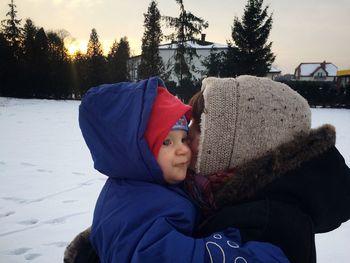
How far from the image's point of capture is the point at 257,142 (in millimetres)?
1117

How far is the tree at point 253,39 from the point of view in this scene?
76.8ft

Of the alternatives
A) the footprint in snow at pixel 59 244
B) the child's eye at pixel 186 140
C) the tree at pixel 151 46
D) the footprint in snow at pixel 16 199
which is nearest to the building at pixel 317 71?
the tree at pixel 151 46

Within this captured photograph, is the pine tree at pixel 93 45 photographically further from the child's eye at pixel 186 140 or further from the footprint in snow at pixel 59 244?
the child's eye at pixel 186 140

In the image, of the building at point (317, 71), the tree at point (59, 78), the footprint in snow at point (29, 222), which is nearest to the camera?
the footprint in snow at point (29, 222)

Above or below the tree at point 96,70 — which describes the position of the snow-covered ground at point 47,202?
below

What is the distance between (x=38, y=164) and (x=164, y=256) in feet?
17.2

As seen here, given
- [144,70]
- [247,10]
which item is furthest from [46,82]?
[247,10]

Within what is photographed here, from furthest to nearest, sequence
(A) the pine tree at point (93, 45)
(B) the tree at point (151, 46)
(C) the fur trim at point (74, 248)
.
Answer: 1. (A) the pine tree at point (93, 45)
2. (B) the tree at point (151, 46)
3. (C) the fur trim at point (74, 248)

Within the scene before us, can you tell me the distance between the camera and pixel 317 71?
231 ft

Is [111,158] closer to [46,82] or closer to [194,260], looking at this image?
[194,260]

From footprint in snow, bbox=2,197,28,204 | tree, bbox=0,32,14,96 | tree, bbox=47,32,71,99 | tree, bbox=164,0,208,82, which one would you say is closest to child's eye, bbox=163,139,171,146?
footprint in snow, bbox=2,197,28,204

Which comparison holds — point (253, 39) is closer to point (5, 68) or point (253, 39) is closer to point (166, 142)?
point (5, 68)

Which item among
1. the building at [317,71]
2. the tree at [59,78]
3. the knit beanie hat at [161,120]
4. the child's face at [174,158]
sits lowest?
the child's face at [174,158]

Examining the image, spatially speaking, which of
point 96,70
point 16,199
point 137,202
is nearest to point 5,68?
point 96,70
